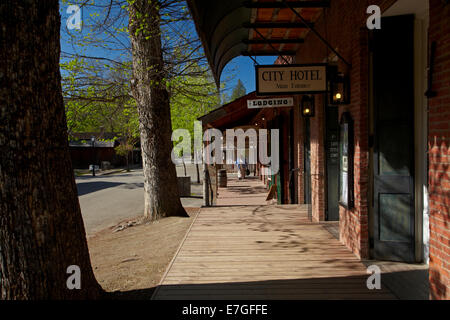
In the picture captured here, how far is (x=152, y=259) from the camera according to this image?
5.32 metres

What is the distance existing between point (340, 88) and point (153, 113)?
15.8ft

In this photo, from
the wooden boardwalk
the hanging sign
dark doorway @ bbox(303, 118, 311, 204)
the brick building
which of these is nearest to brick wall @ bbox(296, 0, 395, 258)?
the brick building

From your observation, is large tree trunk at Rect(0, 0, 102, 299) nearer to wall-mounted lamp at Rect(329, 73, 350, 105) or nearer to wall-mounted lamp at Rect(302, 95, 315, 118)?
wall-mounted lamp at Rect(329, 73, 350, 105)

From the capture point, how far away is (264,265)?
443 centimetres

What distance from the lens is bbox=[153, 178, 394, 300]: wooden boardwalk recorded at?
11.9ft

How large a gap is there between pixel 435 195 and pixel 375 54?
229 centimetres

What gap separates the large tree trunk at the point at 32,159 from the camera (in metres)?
2.55

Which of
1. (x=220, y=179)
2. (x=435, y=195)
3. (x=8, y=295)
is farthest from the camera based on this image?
(x=220, y=179)

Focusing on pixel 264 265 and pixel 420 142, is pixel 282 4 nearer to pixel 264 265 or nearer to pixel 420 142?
pixel 420 142

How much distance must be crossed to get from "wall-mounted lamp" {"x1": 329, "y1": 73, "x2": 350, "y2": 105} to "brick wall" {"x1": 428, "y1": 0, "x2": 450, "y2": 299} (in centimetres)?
193

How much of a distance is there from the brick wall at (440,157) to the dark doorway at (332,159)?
12.0 ft

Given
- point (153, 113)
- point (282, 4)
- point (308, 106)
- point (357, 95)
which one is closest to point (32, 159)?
point (357, 95)

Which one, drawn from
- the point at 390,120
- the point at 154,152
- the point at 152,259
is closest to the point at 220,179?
the point at 154,152
